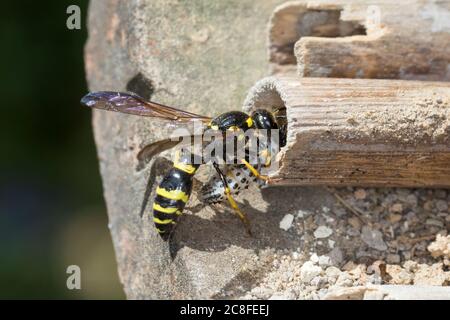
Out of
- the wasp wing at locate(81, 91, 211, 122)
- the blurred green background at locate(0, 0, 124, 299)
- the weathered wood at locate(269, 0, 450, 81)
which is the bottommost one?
the blurred green background at locate(0, 0, 124, 299)

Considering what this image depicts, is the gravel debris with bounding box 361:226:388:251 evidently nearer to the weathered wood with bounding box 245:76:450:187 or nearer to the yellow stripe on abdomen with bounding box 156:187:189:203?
the weathered wood with bounding box 245:76:450:187

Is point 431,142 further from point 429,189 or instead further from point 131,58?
point 131,58

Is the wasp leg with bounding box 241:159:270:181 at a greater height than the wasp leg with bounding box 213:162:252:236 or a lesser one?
greater

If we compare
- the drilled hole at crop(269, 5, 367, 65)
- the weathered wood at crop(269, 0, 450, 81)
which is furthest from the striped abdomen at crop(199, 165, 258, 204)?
the drilled hole at crop(269, 5, 367, 65)

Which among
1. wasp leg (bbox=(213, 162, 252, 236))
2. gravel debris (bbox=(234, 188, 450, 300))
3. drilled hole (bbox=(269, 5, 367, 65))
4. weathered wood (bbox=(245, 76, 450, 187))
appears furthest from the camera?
drilled hole (bbox=(269, 5, 367, 65))

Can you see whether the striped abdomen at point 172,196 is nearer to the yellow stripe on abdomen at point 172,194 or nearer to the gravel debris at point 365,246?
the yellow stripe on abdomen at point 172,194

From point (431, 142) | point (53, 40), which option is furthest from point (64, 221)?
point (431, 142)

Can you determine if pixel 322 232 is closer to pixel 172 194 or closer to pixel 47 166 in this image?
pixel 172 194

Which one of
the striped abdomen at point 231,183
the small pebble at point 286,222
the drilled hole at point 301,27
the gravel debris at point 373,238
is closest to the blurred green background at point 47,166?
A: the drilled hole at point 301,27
